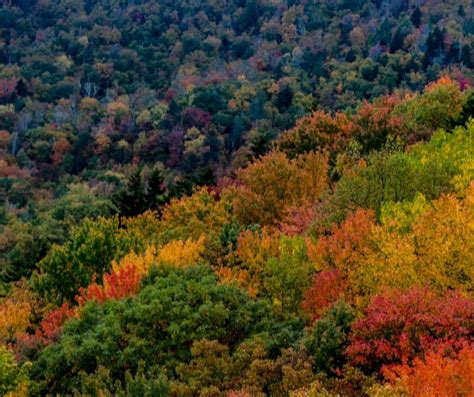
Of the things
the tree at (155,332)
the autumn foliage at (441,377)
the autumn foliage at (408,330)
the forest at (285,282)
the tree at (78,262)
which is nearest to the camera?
the autumn foliage at (441,377)

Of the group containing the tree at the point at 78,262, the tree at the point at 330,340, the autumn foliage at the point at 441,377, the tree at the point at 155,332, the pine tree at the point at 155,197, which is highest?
the autumn foliage at the point at 441,377

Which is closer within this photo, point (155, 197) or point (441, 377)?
point (441, 377)

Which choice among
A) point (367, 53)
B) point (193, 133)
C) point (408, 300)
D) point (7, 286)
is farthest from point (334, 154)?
point (367, 53)

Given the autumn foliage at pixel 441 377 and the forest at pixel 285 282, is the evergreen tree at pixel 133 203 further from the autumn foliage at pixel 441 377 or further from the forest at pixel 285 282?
the autumn foliage at pixel 441 377

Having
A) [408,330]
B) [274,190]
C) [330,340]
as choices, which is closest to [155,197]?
[274,190]

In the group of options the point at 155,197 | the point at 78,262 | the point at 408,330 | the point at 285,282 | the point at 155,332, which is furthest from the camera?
the point at 155,197

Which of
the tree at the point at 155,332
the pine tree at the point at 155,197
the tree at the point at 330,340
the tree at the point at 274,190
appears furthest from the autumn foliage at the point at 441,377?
the pine tree at the point at 155,197

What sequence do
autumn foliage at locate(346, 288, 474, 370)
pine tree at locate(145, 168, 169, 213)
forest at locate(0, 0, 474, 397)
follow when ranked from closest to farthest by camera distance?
1. autumn foliage at locate(346, 288, 474, 370)
2. forest at locate(0, 0, 474, 397)
3. pine tree at locate(145, 168, 169, 213)

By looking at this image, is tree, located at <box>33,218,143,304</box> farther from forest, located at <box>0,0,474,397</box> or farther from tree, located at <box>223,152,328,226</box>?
tree, located at <box>223,152,328,226</box>

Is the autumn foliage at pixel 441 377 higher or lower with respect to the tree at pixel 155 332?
higher

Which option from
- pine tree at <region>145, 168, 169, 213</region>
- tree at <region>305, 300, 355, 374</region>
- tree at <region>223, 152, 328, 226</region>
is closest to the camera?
tree at <region>305, 300, 355, 374</region>

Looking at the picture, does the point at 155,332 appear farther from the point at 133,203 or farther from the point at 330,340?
the point at 133,203

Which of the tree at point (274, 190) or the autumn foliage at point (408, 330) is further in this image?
the tree at point (274, 190)

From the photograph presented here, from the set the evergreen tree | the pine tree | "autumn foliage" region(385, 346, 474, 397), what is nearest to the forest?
"autumn foliage" region(385, 346, 474, 397)
